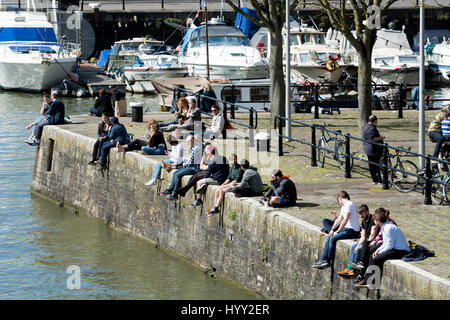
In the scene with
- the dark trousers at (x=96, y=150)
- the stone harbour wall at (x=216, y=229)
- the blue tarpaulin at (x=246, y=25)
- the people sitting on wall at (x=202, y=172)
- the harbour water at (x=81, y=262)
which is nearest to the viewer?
the stone harbour wall at (x=216, y=229)

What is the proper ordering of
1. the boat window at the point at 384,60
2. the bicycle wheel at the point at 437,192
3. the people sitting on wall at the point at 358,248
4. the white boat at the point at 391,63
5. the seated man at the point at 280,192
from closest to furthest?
the people sitting on wall at the point at 358,248 → the seated man at the point at 280,192 → the bicycle wheel at the point at 437,192 → the white boat at the point at 391,63 → the boat window at the point at 384,60

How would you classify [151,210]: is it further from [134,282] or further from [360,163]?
[360,163]

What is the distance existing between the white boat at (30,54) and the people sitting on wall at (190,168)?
29.4 meters

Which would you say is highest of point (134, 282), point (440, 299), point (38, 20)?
point (38, 20)

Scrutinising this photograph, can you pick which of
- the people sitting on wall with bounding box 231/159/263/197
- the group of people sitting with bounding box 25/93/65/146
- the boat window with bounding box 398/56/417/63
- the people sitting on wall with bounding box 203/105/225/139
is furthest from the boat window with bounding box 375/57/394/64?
the people sitting on wall with bounding box 231/159/263/197

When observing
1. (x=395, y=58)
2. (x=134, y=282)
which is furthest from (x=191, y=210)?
(x=395, y=58)

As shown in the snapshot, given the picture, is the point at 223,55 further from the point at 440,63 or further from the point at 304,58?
the point at 440,63

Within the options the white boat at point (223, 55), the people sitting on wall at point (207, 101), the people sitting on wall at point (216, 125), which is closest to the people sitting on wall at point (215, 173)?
the people sitting on wall at point (216, 125)

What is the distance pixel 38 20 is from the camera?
158ft

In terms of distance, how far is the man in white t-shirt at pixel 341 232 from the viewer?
41.1ft

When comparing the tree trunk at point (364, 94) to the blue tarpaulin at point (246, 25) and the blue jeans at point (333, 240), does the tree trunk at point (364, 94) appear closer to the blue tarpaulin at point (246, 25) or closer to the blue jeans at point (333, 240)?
the blue jeans at point (333, 240)

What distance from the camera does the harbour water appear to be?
50.8 feet
